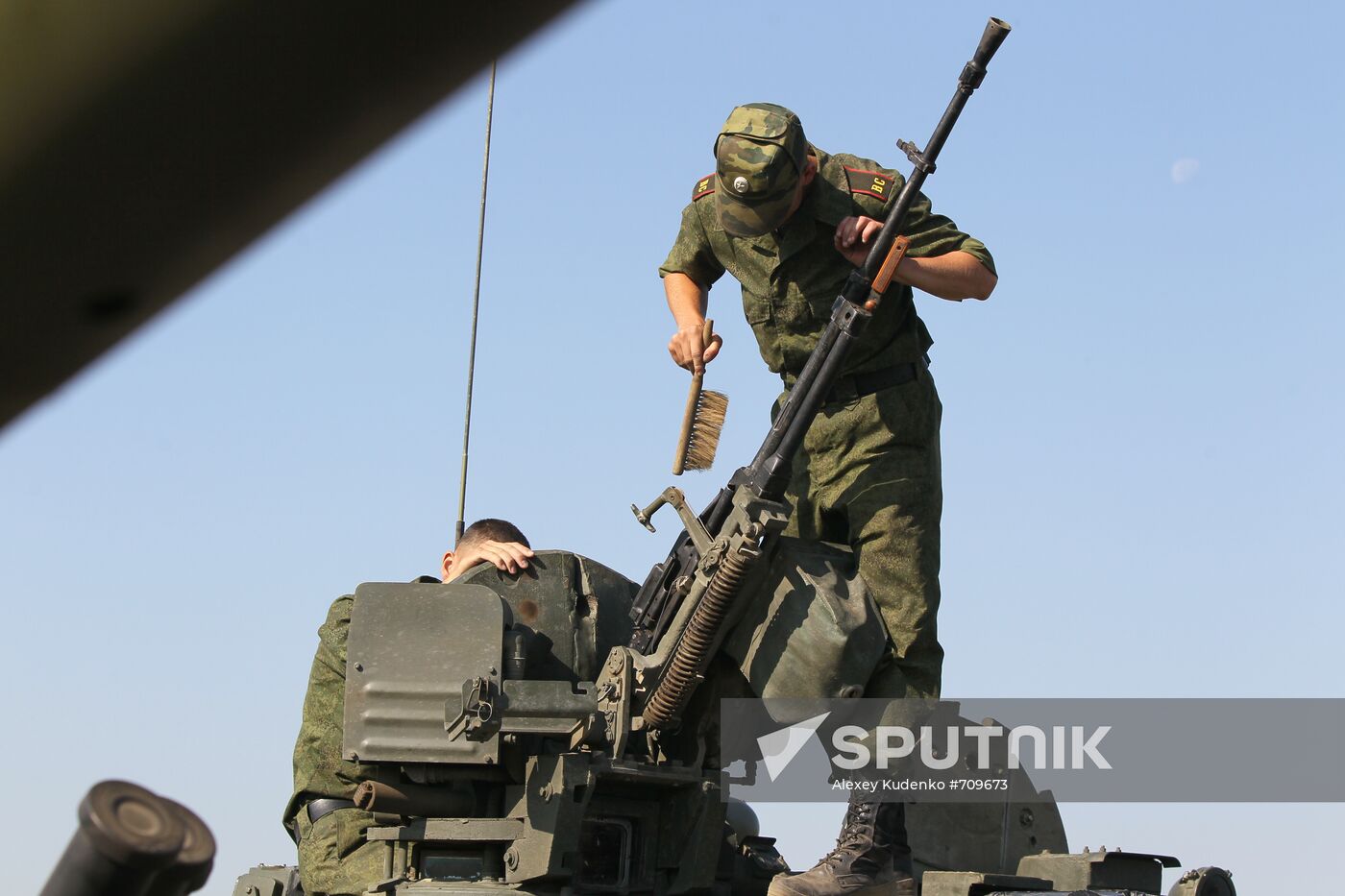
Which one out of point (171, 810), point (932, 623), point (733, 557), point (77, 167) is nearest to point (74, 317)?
point (77, 167)

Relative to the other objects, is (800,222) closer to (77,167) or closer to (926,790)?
(926,790)

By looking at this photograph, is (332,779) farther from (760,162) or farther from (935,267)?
(935,267)

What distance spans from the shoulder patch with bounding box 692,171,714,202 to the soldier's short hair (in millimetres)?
1592

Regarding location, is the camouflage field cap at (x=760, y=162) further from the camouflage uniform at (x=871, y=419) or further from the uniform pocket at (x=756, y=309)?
the uniform pocket at (x=756, y=309)

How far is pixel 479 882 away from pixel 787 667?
128 cm

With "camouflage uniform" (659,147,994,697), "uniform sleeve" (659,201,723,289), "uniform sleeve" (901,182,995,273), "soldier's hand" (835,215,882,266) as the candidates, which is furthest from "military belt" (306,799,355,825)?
"uniform sleeve" (901,182,995,273)

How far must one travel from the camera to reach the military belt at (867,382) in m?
6.32

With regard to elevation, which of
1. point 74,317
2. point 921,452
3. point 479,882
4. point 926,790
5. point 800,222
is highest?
point 800,222

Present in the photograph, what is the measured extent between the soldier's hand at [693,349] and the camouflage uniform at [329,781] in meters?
1.24

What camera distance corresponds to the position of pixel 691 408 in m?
6.29

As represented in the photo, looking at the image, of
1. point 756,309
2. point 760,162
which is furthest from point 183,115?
point 756,309

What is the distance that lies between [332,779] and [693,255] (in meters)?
2.41

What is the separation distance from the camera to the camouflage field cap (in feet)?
19.8

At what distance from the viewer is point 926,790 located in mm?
6180
